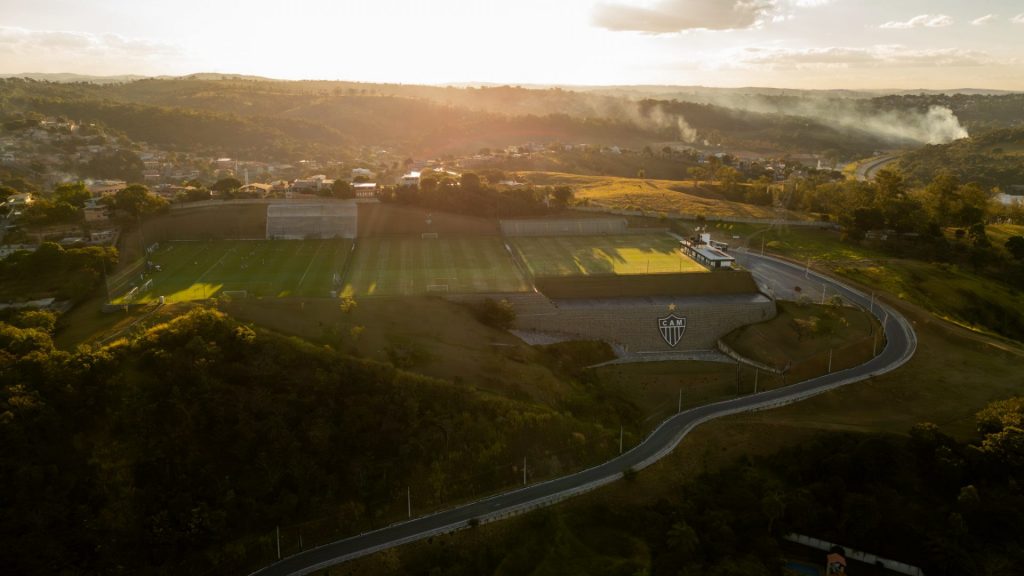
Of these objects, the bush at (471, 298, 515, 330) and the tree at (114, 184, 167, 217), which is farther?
the tree at (114, 184, 167, 217)

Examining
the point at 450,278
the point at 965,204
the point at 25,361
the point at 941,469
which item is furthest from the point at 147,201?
the point at 965,204

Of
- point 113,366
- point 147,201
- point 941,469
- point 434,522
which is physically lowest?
point 434,522

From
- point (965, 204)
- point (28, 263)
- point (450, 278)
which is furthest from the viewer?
point (965, 204)

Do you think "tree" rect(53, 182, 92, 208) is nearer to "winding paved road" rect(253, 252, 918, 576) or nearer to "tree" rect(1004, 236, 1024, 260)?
"winding paved road" rect(253, 252, 918, 576)

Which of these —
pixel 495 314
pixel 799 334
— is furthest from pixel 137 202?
pixel 799 334

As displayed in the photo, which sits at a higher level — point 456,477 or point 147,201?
point 147,201

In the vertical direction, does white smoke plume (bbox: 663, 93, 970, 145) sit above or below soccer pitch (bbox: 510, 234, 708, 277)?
above

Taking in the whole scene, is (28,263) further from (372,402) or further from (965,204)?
(965,204)

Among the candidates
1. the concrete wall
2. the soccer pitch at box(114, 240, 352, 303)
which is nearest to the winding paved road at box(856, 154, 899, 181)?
the concrete wall
